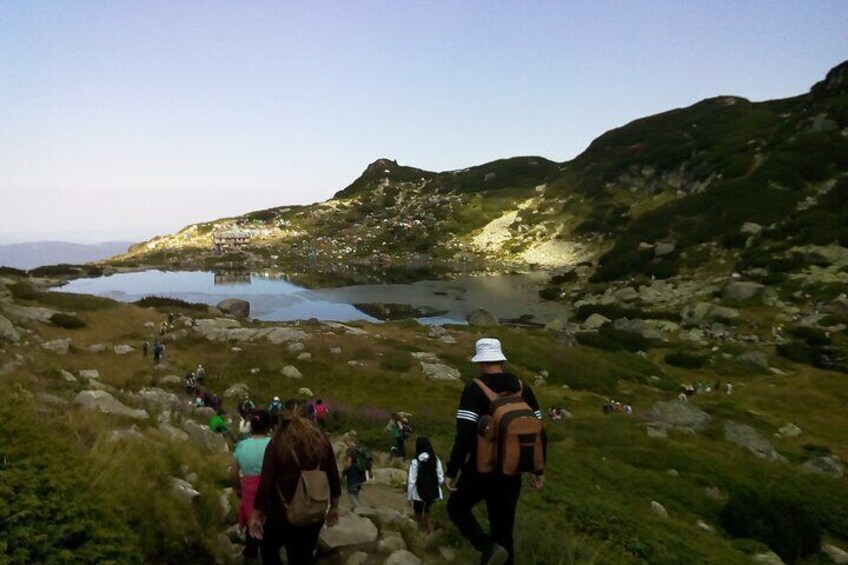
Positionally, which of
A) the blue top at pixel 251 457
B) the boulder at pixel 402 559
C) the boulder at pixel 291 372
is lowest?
the boulder at pixel 291 372

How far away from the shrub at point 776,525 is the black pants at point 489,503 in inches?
528

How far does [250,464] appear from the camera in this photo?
23.5ft

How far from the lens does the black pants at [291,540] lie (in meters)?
5.82

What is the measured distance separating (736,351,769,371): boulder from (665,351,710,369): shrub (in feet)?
8.99

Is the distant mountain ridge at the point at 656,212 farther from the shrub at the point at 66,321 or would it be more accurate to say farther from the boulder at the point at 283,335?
the shrub at the point at 66,321

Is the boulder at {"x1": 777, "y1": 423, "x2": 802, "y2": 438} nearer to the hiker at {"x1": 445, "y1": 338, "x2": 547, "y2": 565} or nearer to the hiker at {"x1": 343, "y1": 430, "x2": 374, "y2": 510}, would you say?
the hiker at {"x1": 343, "y1": 430, "x2": 374, "y2": 510}

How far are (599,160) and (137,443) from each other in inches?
7104

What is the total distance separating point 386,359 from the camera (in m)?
39.2

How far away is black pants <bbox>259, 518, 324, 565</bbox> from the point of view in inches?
229

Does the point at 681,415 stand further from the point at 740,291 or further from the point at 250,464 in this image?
the point at 740,291

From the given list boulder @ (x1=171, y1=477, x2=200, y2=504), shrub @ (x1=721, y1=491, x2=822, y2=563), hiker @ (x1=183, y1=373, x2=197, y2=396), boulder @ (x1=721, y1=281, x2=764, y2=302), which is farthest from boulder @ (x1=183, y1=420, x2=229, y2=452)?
boulder @ (x1=721, y1=281, x2=764, y2=302)

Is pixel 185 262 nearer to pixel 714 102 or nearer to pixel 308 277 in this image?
pixel 308 277

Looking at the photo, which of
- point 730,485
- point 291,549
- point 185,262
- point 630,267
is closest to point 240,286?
point 185,262

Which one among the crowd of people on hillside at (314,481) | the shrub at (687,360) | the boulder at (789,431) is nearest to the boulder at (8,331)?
the crowd of people on hillside at (314,481)
